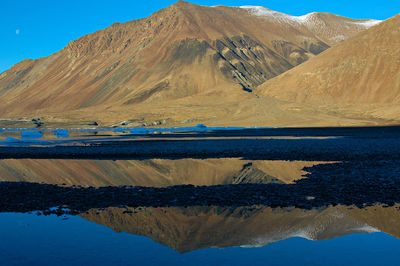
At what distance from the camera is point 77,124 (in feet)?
381

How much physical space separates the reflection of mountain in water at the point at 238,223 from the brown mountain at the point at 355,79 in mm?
87310

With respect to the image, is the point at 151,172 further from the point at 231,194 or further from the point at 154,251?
the point at 154,251

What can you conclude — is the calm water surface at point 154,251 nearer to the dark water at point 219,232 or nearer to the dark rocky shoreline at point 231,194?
the dark water at point 219,232

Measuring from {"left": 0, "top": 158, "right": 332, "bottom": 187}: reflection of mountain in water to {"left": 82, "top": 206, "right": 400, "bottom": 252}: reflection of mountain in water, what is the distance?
5564 millimetres

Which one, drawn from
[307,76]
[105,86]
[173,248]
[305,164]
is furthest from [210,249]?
[105,86]

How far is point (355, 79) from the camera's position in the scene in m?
112

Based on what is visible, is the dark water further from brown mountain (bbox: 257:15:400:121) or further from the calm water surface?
brown mountain (bbox: 257:15:400:121)

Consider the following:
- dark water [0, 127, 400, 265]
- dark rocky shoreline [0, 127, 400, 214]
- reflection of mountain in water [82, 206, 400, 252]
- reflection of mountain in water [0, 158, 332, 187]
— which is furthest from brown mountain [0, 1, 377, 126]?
reflection of mountain in water [82, 206, 400, 252]

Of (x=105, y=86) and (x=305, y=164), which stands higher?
(x=105, y=86)

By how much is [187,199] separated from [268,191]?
132 inches

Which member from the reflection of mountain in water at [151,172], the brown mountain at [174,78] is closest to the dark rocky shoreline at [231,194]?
the reflection of mountain in water at [151,172]

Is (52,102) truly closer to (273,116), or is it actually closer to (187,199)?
(273,116)

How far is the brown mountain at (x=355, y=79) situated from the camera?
103 meters

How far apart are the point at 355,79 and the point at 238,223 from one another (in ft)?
357
